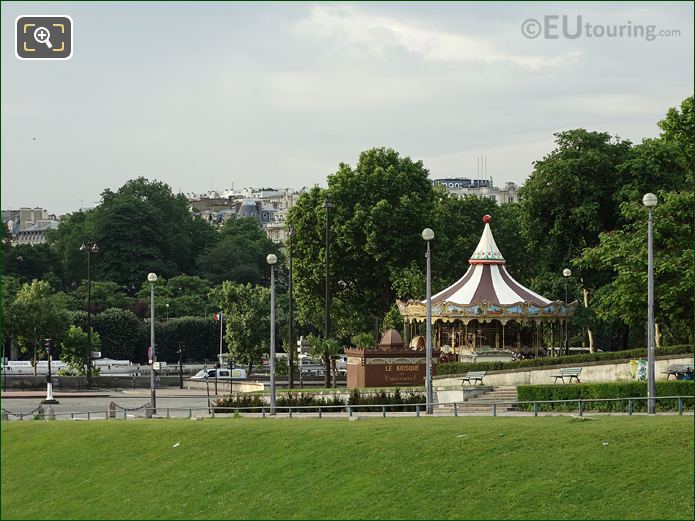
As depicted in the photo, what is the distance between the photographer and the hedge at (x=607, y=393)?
1841 inches

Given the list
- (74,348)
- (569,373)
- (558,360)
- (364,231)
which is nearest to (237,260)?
(74,348)

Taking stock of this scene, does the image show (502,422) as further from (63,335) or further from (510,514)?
(63,335)

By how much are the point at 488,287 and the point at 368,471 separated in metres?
40.2

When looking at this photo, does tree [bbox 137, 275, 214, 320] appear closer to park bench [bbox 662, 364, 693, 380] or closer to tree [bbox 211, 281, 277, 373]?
tree [bbox 211, 281, 277, 373]

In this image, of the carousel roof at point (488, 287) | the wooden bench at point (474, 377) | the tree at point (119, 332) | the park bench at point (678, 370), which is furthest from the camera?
the tree at point (119, 332)

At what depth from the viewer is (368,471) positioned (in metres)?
38.3

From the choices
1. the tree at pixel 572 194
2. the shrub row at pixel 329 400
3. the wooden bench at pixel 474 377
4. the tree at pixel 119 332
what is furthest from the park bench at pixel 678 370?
the tree at pixel 119 332

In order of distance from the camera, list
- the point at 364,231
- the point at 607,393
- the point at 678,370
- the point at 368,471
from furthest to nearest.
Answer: the point at 364,231
the point at 678,370
the point at 607,393
the point at 368,471

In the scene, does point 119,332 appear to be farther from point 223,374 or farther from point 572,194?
point 572,194

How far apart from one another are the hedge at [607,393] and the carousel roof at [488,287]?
2393 cm

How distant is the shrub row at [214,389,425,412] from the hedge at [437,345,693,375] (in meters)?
9.11

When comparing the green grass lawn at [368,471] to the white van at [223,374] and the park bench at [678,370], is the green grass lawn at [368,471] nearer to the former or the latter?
the park bench at [678,370]

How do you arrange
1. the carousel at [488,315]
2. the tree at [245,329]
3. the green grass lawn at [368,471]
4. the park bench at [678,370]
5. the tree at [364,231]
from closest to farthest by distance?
the green grass lawn at [368,471], the park bench at [678,370], the carousel at [488,315], the tree at [364,231], the tree at [245,329]

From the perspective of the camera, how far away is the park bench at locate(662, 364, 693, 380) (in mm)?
56719
